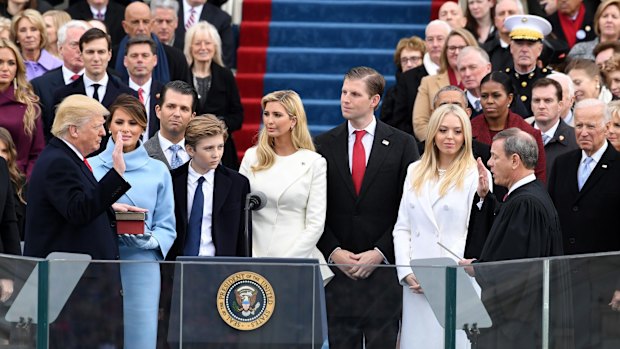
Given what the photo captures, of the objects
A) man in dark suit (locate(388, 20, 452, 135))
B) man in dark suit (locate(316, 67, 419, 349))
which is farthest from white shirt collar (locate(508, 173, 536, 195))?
man in dark suit (locate(388, 20, 452, 135))

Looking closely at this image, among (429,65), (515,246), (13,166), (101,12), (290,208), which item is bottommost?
(515,246)

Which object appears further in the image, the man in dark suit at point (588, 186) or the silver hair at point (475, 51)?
the silver hair at point (475, 51)

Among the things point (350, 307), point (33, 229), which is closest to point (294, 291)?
point (350, 307)

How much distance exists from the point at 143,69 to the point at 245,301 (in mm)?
4101

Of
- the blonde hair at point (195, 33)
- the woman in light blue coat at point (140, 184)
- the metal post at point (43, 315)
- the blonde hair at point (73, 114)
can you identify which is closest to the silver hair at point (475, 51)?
the blonde hair at point (195, 33)

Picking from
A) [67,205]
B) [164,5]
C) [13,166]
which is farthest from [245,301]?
[164,5]

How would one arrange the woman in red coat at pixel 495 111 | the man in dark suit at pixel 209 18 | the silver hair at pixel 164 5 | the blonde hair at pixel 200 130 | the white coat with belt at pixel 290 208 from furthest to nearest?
the man in dark suit at pixel 209 18
the silver hair at pixel 164 5
the woman in red coat at pixel 495 111
the white coat with belt at pixel 290 208
the blonde hair at pixel 200 130

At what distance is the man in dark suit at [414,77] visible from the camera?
1252 centimetres

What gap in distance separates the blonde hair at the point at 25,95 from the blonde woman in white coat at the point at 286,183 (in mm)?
2007

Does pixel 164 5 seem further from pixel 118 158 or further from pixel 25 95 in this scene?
pixel 118 158

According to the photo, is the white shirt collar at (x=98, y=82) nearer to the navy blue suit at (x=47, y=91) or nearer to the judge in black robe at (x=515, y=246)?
the navy blue suit at (x=47, y=91)

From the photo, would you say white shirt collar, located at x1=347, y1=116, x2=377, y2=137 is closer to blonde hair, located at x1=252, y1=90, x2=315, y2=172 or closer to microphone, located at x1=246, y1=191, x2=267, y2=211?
blonde hair, located at x1=252, y1=90, x2=315, y2=172

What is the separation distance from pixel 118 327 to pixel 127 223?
1.09m

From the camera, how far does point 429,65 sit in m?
13.0
